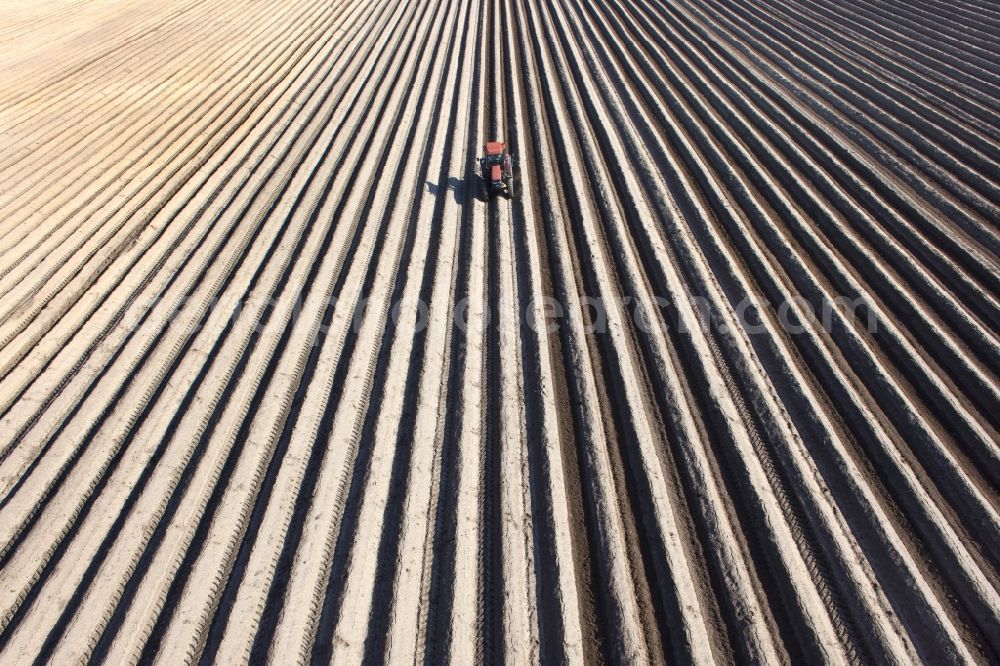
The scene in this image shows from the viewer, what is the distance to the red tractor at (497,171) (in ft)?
27.5

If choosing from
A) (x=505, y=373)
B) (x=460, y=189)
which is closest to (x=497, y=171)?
(x=460, y=189)

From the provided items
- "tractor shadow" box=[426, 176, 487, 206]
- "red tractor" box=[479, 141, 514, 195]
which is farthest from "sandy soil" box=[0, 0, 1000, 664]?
"red tractor" box=[479, 141, 514, 195]

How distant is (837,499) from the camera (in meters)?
4.75

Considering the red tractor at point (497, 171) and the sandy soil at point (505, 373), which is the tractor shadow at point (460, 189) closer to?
the sandy soil at point (505, 373)

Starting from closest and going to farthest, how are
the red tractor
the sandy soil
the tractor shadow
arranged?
the sandy soil, the red tractor, the tractor shadow

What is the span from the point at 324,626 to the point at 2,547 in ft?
10.0

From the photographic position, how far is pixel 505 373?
6004 millimetres

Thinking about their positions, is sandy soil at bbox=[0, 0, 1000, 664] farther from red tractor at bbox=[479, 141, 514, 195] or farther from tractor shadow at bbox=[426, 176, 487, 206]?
red tractor at bbox=[479, 141, 514, 195]

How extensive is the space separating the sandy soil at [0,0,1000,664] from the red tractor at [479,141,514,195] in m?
0.30

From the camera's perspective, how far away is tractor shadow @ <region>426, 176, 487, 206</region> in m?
8.78

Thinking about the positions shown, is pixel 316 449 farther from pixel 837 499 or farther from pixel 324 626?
pixel 837 499

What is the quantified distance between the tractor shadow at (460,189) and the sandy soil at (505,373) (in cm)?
5

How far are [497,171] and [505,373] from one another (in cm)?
384

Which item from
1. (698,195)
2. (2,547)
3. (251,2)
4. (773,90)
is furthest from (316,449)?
(251,2)
